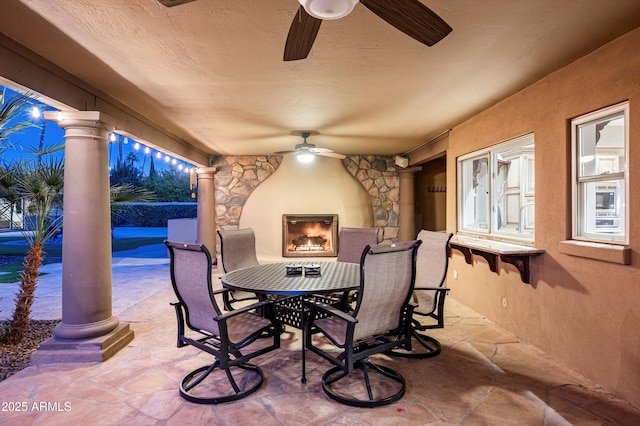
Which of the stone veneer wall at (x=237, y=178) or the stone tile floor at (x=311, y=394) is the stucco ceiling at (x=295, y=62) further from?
the stone veneer wall at (x=237, y=178)

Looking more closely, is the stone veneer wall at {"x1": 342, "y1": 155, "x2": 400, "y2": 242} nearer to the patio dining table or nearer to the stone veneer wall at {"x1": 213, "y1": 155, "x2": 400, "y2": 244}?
the stone veneer wall at {"x1": 213, "y1": 155, "x2": 400, "y2": 244}

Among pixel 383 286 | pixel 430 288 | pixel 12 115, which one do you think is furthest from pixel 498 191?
pixel 12 115

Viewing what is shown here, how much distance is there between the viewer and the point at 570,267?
265cm

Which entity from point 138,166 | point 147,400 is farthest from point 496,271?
point 138,166

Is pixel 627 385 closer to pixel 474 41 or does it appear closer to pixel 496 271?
pixel 496 271

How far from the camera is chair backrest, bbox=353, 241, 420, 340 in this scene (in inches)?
79.8

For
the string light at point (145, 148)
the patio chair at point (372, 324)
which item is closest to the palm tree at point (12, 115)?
the string light at point (145, 148)

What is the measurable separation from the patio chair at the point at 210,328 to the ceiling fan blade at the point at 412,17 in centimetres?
155

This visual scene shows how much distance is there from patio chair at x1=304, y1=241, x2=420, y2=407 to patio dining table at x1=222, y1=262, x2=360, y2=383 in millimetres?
156

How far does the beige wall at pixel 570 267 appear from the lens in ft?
7.09

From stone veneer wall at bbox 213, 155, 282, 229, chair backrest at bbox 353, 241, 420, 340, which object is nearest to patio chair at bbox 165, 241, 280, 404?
chair backrest at bbox 353, 241, 420, 340

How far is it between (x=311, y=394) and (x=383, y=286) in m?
0.90

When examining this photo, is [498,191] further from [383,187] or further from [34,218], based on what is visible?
[34,218]

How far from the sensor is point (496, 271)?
3.49m
